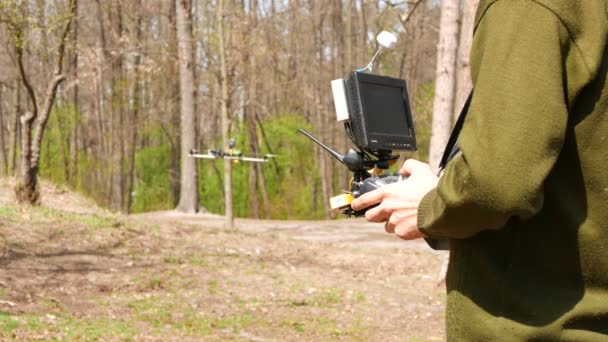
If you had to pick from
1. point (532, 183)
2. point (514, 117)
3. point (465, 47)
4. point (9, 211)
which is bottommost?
point (9, 211)

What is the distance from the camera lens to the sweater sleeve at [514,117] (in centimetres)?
138

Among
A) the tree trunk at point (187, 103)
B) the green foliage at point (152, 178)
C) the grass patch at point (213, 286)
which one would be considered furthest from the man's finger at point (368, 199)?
the green foliage at point (152, 178)

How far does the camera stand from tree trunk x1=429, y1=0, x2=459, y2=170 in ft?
34.5

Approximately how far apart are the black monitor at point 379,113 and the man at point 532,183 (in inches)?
11.9

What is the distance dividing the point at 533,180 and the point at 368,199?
1.48ft

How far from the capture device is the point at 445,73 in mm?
10586

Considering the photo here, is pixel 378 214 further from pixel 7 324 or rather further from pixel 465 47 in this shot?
pixel 465 47

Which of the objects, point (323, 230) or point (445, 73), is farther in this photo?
point (323, 230)

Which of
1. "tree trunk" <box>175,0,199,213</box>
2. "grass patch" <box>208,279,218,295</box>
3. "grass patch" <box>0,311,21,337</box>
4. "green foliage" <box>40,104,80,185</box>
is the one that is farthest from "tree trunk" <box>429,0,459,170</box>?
"green foliage" <box>40,104,80,185</box>

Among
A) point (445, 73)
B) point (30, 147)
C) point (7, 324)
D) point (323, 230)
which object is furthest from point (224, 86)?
point (7, 324)

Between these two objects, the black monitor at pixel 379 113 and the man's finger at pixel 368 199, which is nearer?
the man's finger at pixel 368 199

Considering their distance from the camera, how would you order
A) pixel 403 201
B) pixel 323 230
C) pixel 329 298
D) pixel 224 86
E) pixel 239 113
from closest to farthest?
pixel 403 201
pixel 329 298
pixel 224 86
pixel 323 230
pixel 239 113

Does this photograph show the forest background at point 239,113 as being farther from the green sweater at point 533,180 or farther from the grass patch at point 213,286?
the green sweater at point 533,180

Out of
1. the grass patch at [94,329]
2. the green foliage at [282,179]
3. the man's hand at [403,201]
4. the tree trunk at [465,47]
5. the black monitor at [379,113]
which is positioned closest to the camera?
the man's hand at [403,201]
